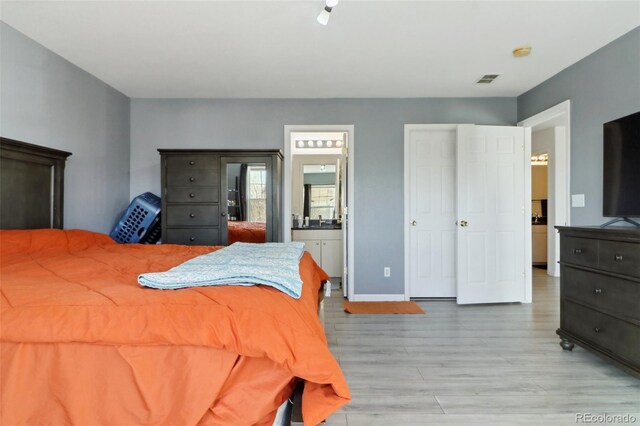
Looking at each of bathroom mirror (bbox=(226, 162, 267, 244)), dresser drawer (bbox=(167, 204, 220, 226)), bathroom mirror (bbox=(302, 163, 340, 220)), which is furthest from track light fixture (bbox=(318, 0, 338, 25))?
bathroom mirror (bbox=(302, 163, 340, 220))

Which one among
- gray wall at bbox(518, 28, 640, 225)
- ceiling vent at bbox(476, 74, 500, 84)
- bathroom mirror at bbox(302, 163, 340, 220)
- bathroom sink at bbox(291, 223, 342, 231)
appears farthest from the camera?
bathroom mirror at bbox(302, 163, 340, 220)

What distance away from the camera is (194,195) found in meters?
3.37

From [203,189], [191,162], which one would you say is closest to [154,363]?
[203,189]

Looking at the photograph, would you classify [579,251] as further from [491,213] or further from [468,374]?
[491,213]

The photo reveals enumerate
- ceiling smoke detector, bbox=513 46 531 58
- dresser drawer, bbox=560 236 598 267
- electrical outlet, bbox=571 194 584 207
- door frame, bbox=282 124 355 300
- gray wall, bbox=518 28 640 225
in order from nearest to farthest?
1. dresser drawer, bbox=560 236 598 267
2. gray wall, bbox=518 28 640 225
3. ceiling smoke detector, bbox=513 46 531 58
4. electrical outlet, bbox=571 194 584 207
5. door frame, bbox=282 124 355 300

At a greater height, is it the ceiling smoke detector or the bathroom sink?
the ceiling smoke detector

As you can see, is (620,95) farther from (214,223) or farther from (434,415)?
(214,223)

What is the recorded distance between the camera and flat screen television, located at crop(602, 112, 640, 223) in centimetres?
222

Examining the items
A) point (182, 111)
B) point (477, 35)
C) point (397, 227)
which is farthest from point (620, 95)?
point (182, 111)

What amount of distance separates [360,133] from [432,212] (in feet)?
4.24

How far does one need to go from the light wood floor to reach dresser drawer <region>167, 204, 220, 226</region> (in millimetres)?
1580

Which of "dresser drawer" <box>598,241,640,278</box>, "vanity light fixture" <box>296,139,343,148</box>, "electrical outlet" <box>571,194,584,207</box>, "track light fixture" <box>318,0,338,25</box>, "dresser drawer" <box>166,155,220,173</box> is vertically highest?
"track light fixture" <box>318,0,338,25</box>

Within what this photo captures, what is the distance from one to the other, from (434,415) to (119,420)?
143 cm

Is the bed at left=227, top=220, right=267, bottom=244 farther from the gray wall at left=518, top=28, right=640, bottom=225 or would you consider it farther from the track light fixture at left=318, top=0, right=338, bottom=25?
the gray wall at left=518, top=28, right=640, bottom=225
